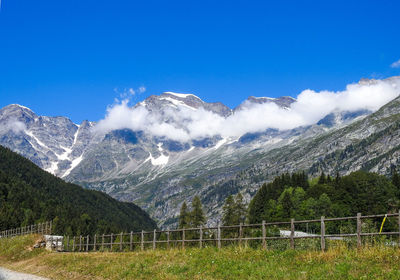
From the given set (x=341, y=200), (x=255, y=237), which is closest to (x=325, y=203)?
(x=341, y=200)

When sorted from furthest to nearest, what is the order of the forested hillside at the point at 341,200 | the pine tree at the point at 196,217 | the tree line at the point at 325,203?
the forested hillside at the point at 341,200 → the tree line at the point at 325,203 → the pine tree at the point at 196,217

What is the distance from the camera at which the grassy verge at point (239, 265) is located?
1778 cm

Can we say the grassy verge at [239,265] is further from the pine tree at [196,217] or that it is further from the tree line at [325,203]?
the tree line at [325,203]

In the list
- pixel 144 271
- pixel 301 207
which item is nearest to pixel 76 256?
pixel 144 271

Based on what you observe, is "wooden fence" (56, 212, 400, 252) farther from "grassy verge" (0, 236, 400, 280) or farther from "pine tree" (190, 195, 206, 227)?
"pine tree" (190, 195, 206, 227)

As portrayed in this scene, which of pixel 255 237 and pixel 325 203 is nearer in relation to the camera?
pixel 255 237

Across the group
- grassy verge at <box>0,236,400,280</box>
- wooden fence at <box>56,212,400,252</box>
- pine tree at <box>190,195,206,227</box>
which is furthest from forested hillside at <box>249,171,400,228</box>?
grassy verge at <box>0,236,400,280</box>

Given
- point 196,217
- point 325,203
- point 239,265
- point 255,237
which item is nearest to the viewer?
point 239,265

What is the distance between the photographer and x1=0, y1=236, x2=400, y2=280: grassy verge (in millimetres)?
17781

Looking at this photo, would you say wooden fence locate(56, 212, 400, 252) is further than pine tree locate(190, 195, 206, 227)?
No

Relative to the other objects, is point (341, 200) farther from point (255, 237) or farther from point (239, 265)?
point (239, 265)

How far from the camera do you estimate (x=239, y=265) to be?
2178 cm

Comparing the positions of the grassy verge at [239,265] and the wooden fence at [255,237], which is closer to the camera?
the grassy verge at [239,265]

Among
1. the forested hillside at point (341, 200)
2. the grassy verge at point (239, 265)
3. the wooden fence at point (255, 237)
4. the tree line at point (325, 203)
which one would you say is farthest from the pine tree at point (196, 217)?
the grassy verge at point (239, 265)
